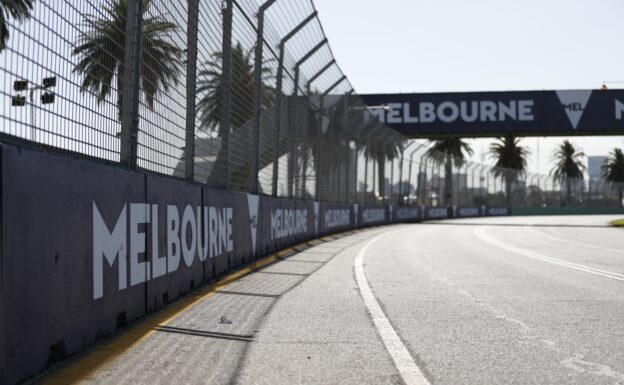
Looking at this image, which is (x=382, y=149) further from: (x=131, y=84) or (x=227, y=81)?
(x=131, y=84)

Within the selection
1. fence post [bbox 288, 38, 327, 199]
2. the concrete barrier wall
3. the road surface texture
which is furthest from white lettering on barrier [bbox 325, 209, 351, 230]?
the concrete barrier wall

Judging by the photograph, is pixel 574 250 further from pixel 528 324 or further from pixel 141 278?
pixel 141 278

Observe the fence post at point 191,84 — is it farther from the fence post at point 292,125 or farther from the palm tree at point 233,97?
the fence post at point 292,125

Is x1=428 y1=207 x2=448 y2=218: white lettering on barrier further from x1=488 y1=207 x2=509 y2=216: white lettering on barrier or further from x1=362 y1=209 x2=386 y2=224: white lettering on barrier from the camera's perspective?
x1=488 y1=207 x2=509 y2=216: white lettering on barrier

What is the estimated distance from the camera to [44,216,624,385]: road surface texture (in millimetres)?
4285

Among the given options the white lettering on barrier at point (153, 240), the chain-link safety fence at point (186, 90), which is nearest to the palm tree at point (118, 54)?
the chain-link safety fence at point (186, 90)

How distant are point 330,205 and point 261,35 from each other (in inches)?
395

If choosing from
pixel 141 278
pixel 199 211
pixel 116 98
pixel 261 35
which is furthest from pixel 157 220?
pixel 261 35

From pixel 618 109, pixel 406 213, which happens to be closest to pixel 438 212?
pixel 406 213

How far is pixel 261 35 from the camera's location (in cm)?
1287

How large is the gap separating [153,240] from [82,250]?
66.1 inches

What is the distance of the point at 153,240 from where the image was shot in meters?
6.57

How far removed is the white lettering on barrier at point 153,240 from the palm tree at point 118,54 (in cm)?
101

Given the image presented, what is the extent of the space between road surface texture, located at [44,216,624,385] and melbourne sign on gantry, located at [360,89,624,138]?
35.2m
